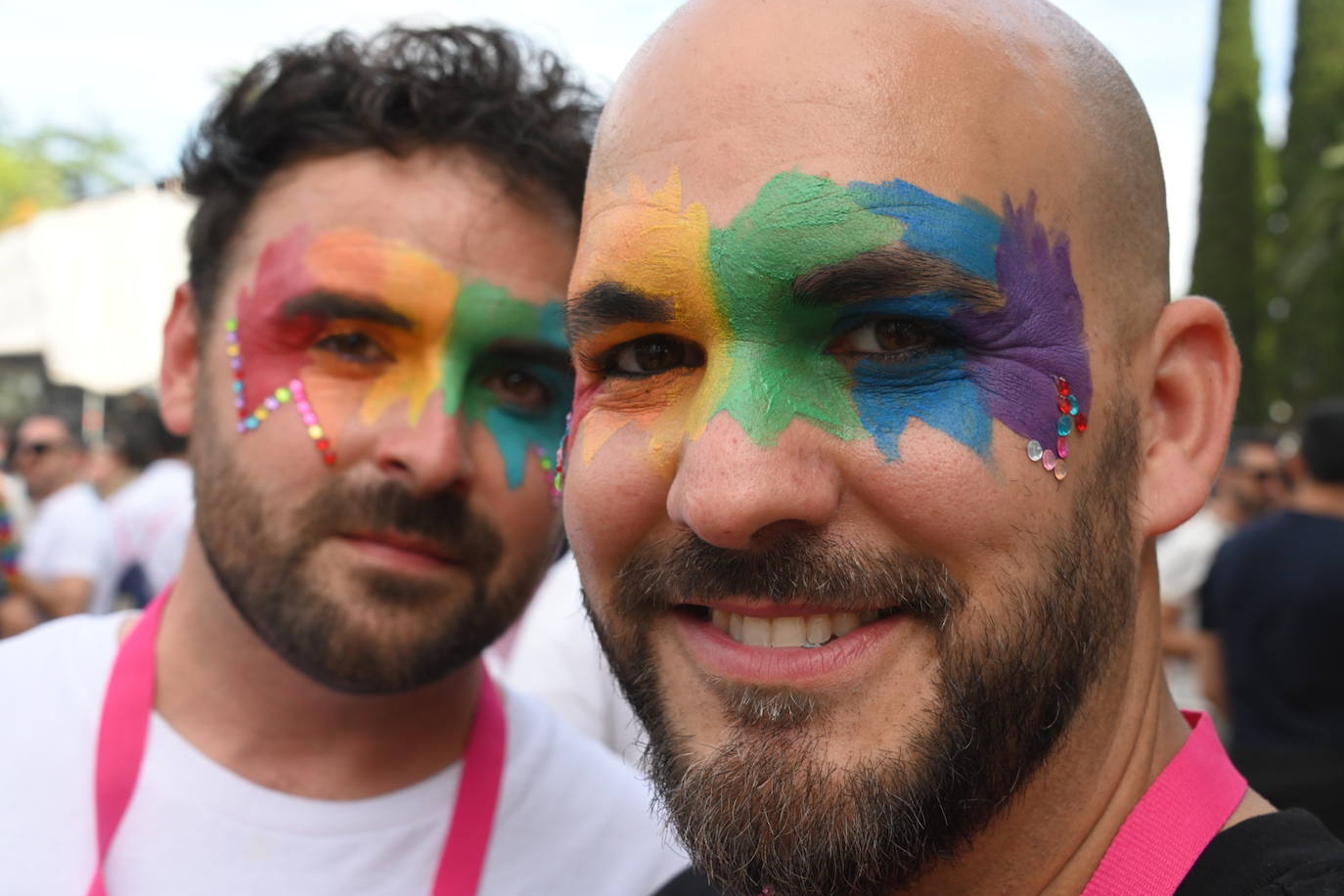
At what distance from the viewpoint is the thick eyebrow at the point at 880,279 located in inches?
57.1

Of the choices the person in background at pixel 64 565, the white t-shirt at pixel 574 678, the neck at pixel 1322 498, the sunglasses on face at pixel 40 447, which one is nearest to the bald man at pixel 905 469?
the white t-shirt at pixel 574 678

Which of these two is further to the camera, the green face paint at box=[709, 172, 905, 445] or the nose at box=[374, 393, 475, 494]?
the nose at box=[374, 393, 475, 494]

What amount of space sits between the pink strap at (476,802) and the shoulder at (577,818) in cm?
4

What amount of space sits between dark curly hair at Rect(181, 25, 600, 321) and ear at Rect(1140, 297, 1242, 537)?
1.31 meters

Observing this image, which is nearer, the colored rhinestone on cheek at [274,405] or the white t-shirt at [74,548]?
the colored rhinestone on cheek at [274,405]

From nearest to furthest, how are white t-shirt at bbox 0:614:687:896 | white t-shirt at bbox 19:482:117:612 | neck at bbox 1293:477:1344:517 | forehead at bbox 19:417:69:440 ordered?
white t-shirt at bbox 0:614:687:896
neck at bbox 1293:477:1344:517
white t-shirt at bbox 19:482:117:612
forehead at bbox 19:417:69:440

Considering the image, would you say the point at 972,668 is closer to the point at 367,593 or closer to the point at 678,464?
the point at 678,464

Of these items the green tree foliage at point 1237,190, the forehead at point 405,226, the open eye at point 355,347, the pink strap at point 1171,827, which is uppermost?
the forehead at point 405,226

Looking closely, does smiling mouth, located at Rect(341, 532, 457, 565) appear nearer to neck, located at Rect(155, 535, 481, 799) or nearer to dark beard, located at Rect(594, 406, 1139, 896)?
neck, located at Rect(155, 535, 481, 799)

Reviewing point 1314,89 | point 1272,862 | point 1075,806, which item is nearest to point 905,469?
point 1075,806

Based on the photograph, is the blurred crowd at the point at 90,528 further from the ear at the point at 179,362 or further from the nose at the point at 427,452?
the nose at the point at 427,452

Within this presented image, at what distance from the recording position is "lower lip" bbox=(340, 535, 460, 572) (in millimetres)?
2189

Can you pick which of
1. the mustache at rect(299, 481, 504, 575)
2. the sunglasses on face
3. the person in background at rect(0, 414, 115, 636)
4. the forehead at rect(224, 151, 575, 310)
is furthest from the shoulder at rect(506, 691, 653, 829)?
the sunglasses on face

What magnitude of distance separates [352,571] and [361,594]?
5 centimetres
